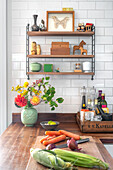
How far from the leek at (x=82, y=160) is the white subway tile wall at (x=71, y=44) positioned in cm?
141

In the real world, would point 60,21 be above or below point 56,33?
above

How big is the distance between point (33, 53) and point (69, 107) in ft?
2.54

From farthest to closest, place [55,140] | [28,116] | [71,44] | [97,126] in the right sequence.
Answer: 1. [71,44]
2. [28,116]
3. [97,126]
4. [55,140]

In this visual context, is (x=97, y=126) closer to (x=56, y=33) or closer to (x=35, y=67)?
(x=35, y=67)

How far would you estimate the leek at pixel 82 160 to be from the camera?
1106 mm

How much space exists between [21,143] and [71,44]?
4.46 feet

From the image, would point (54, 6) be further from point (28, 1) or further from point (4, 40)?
point (4, 40)

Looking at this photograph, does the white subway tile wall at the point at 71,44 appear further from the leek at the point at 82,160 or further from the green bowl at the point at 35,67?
the leek at the point at 82,160

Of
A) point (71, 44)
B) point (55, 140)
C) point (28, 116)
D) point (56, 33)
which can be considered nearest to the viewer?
point (55, 140)

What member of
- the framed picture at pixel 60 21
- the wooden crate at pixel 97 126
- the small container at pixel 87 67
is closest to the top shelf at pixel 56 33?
the framed picture at pixel 60 21

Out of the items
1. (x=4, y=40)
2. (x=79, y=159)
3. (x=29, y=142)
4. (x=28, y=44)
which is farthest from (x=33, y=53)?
(x=79, y=159)

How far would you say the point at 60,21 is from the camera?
97.0 inches

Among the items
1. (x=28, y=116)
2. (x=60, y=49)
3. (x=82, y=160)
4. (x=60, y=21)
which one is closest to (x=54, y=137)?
(x=82, y=160)

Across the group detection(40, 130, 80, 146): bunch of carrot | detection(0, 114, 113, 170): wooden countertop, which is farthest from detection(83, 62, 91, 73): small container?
detection(40, 130, 80, 146): bunch of carrot
